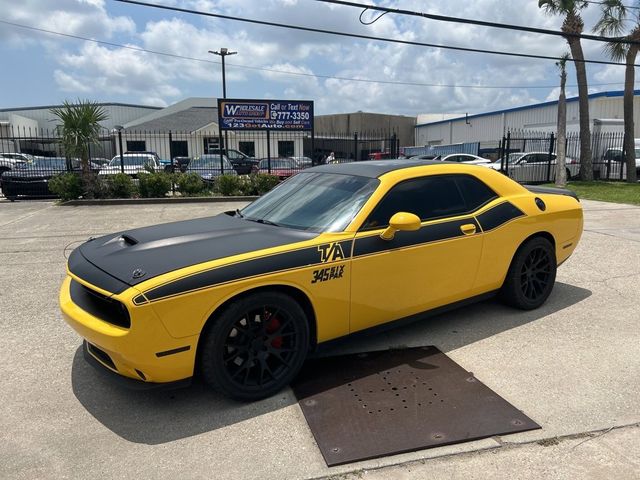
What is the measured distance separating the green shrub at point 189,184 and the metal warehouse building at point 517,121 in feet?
71.8

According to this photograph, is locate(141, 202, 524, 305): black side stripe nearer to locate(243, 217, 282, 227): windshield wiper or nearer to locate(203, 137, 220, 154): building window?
locate(243, 217, 282, 227): windshield wiper

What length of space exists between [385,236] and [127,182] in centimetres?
1376

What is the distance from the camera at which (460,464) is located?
257 centimetres

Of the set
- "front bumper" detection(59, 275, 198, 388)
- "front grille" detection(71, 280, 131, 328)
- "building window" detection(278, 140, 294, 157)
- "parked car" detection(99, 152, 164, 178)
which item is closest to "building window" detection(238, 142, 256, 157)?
"building window" detection(278, 140, 294, 157)

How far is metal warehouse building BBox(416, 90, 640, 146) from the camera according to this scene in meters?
32.2

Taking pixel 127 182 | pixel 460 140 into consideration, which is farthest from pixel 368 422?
pixel 460 140

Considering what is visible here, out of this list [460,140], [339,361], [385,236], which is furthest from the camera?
[460,140]

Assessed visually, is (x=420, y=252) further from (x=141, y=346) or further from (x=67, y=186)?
(x=67, y=186)

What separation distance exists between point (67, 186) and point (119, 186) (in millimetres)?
1476

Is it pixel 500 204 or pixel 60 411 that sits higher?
pixel 500 204

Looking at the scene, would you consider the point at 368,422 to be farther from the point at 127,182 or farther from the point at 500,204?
the point at 127,182

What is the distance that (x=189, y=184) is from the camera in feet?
52.2

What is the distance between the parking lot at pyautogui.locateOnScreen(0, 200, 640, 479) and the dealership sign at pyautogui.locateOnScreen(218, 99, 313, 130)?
1559 centimetres

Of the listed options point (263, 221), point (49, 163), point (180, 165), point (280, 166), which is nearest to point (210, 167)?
point (280, 166)
